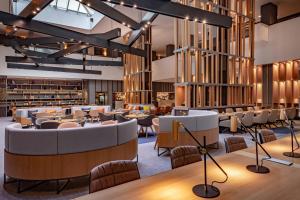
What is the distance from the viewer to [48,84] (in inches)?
736

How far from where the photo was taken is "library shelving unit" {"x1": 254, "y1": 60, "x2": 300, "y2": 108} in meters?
12.9

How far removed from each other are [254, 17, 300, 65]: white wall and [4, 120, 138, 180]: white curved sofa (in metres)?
11.2

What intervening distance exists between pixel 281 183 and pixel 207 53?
8.65 m

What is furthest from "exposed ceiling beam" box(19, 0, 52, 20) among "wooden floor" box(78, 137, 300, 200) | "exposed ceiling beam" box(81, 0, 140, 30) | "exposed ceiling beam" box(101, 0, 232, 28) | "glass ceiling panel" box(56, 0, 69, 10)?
"glass ceiling panel" box(56, 0, 69, 10)

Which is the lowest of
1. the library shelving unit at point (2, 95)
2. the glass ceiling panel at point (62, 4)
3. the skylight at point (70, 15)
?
the library shelving unit at point (2, 95)

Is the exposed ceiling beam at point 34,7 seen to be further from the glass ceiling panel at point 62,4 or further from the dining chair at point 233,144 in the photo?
the glass ceiling panel at point 62,4

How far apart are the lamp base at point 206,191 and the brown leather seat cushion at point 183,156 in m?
0.61

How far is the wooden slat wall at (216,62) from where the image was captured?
30.0ft

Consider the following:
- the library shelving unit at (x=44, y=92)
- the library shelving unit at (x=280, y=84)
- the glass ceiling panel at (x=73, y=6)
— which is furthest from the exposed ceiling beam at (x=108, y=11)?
the library shelving unit at (x=44, y=92)

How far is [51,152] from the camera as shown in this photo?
3.66 meters

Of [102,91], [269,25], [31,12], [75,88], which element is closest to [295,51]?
[269,25]

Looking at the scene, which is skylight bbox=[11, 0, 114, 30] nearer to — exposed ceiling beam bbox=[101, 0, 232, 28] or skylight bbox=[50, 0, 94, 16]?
skylight bbox=[50, 0, 94, 16]

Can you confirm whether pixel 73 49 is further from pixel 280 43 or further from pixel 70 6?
pixel 280 43

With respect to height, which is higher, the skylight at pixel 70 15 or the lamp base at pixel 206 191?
the skylight at pixel 70 15
